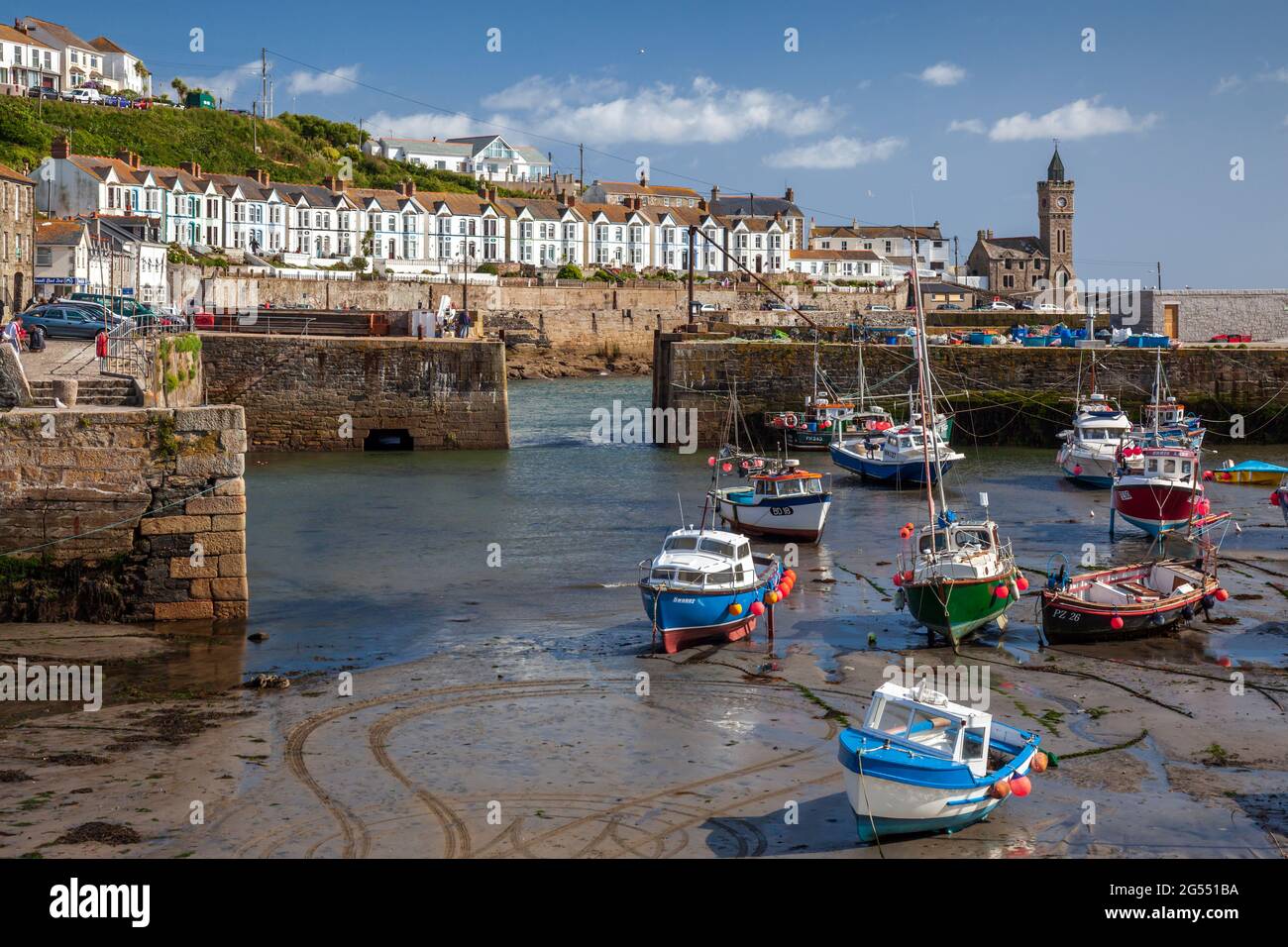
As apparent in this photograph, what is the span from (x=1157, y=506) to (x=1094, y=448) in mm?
9114

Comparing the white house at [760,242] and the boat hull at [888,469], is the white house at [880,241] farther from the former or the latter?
the boat hull at [888,469]

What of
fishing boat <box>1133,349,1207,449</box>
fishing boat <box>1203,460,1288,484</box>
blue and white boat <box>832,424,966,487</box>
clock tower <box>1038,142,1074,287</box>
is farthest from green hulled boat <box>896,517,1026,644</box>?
clock tower <box>1038,142,1074,287</box>

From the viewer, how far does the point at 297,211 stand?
9419 cm

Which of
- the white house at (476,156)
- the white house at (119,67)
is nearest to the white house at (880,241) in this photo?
the white house at (476,156)

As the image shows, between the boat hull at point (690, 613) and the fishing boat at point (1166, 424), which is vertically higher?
the fishing boat at point (1166, 424)

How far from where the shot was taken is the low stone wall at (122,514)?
16953mm

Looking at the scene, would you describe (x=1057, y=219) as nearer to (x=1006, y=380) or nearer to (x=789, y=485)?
(x=1006, y=380)

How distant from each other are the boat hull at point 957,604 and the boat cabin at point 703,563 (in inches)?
88.3

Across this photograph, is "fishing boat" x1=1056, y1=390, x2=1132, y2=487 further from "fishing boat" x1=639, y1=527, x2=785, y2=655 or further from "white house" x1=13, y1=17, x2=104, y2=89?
"white house" x1=13, y1=17, x2=104, y2=89

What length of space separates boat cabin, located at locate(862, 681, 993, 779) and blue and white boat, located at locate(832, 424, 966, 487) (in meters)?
23.2

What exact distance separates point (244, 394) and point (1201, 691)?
29.9 meters

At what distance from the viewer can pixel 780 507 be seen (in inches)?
1055
